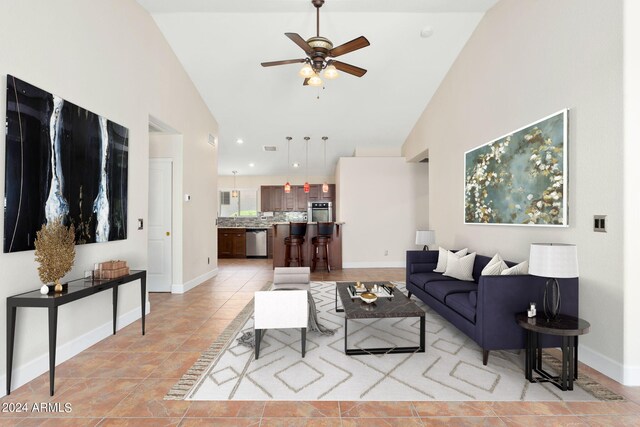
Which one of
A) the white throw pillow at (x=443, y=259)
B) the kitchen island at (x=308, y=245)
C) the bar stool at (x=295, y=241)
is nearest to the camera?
the white throw pillow at (x=443, y=259)

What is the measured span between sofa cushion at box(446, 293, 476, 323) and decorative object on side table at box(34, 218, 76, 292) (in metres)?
3.30

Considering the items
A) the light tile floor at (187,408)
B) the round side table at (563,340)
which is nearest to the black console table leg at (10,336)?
the light tile floor at (187,408)

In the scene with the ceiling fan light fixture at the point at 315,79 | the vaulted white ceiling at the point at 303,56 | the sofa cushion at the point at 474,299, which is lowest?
the sofa cushion at the point at 474,299

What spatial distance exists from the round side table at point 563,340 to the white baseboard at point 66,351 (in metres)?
3.63

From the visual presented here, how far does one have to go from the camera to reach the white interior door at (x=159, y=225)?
15.9ft

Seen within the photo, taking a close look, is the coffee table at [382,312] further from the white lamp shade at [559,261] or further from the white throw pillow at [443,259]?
the white throw pillow at [443,259]

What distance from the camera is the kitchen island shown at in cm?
689

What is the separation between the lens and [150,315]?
380 cm

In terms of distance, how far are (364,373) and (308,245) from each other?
4.65 metres

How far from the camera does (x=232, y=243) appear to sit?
9109 millimetres

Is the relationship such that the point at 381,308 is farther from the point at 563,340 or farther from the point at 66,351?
the point at 66,351

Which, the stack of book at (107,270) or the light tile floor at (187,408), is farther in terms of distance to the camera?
the stack of book at (107,270)

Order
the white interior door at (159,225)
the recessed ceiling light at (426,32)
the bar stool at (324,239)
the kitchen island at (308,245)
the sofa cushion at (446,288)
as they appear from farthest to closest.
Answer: the kitchen island at (308,245) < the bar stool at (324,239) < the white interior door at (159,225) < the recessed ceiling light at (426,32) < the sofa cushion at (446,288)

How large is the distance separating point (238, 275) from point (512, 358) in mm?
4991
